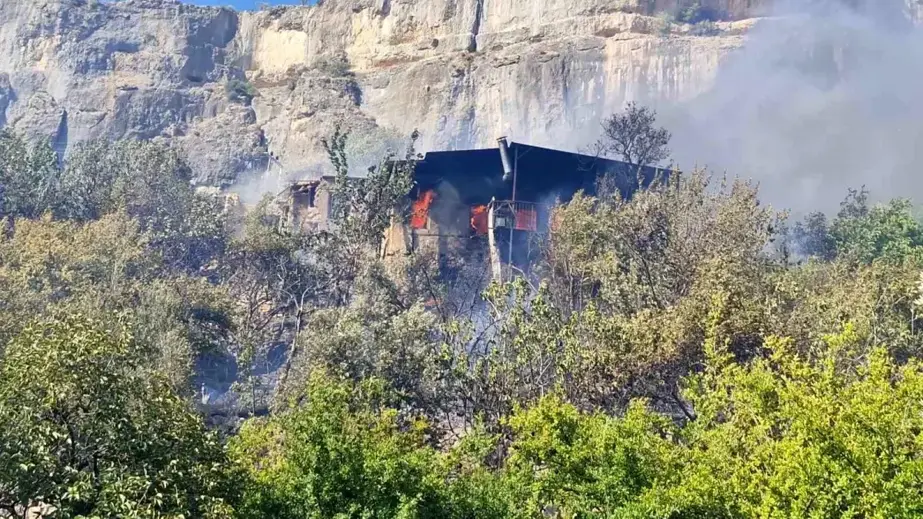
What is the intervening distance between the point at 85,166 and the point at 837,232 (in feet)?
114

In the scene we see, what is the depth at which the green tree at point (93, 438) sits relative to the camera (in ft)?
30.9

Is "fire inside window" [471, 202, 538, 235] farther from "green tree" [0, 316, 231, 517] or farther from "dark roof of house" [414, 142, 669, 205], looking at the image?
"green tree" [0, 316, 231, 517]

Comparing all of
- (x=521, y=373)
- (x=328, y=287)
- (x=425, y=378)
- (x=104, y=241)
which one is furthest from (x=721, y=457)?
(x=104, y=241)

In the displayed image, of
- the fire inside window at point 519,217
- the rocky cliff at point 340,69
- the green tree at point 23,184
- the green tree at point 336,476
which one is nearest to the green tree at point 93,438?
the green tree at point 336,476

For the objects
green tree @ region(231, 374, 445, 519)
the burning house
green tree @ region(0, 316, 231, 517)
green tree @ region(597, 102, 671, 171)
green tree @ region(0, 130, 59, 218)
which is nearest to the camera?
green tree @ region(0, 316, 231, 517)

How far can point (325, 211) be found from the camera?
39.6 metres

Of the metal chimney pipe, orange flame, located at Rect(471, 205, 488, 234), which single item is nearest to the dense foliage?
orange flame, located at Rect(471, 205, 488, 234)

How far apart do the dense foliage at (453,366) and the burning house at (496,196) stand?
163 centimetres

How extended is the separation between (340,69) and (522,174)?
1708 inches

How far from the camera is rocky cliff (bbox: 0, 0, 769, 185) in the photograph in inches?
2393

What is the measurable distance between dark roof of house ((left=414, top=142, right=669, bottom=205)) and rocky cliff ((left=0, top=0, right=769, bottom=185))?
22.3 metres

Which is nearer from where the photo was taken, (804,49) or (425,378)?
(425,378)

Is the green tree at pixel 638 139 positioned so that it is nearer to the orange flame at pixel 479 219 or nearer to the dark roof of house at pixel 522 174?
the dark roof of house at pixel 522 174

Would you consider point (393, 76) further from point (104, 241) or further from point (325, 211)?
point (104, 241)
